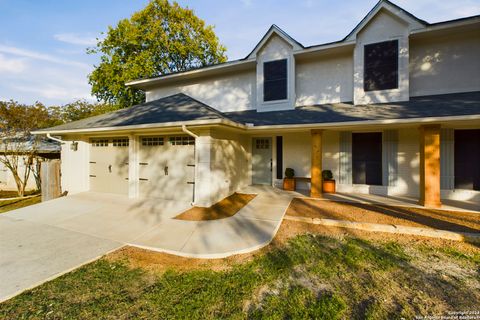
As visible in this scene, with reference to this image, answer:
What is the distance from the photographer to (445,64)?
709 cm

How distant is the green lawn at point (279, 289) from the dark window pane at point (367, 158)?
4069 millimetres

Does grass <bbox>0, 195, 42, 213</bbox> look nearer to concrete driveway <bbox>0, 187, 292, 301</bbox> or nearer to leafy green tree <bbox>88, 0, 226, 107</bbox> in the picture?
concrete driveway <bbox>0, 187, 292, 301</bbox>

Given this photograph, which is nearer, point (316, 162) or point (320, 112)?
point (316, 162)

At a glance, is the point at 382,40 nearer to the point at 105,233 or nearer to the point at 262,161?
the point at 262,161

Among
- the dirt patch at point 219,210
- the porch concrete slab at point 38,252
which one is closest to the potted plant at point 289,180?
the dirt patch at point 219,210

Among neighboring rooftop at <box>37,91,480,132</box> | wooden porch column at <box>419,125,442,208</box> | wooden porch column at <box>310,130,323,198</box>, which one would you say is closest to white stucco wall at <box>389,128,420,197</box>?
neighboring rooftop at <box>37,91,480,132</box>

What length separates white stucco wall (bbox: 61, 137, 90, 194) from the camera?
8367 millimetres

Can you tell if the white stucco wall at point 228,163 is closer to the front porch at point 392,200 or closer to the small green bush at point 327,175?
the front porch at point 392,200

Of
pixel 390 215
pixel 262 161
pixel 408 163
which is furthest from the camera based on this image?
pixel 262 161

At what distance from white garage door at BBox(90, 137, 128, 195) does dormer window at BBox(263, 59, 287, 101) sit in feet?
20.0

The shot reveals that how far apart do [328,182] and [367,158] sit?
1672 millimetres

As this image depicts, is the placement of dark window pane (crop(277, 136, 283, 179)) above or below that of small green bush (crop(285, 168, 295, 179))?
above

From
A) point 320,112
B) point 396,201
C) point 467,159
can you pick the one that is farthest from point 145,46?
point 467,159

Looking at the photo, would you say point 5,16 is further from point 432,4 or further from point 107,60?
point 432,4
